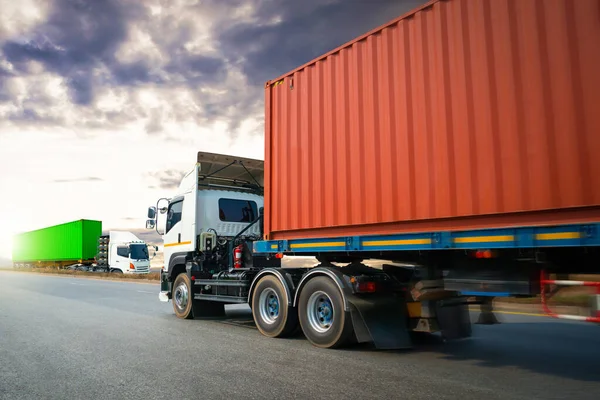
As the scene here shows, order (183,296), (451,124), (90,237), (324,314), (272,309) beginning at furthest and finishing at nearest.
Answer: (90,237)
(183,296)
(272,309)
(324,314)
(451,124)

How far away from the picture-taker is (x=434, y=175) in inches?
239

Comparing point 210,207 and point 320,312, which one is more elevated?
point 210,207

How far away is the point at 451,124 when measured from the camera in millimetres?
5918

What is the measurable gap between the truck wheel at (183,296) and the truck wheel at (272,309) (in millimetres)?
2439

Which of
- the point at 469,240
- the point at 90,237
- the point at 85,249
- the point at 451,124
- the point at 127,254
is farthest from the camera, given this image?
the point at 90,237

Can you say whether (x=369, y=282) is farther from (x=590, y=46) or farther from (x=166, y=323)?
(x=166, y=323)

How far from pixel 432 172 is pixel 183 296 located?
21.9 ft

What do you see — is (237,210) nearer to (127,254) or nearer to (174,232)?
(174,232)

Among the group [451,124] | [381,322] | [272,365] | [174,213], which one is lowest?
[272,365]

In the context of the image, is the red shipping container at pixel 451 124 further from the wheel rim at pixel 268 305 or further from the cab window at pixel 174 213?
the cab window at pixel 174 213

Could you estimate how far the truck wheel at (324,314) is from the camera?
6852 millimetres

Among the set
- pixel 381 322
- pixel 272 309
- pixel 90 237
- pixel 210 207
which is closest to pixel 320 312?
pixel 381 322

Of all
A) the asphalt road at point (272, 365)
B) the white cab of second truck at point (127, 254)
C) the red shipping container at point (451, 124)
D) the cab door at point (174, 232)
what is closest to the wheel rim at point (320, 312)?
the asphalt road at point (272, 365)

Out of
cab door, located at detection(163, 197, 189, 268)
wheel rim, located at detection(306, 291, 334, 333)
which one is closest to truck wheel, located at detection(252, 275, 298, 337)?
wheel rim, located at detection(306, 291, 334, 333)
